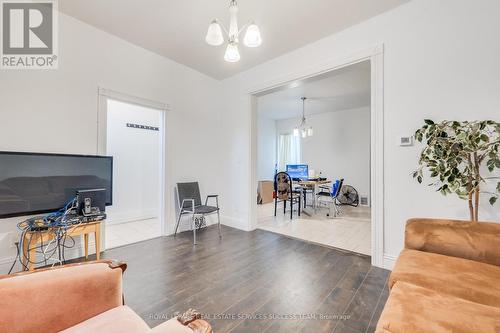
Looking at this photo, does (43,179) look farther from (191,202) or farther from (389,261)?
(389,261)

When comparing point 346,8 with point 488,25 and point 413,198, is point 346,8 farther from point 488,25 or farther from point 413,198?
point 413,198

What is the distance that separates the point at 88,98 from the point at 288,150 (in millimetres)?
6037

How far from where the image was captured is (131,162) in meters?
4.36

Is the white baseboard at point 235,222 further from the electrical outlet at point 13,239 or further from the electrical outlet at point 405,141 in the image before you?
the electrical outlet at point 13,239

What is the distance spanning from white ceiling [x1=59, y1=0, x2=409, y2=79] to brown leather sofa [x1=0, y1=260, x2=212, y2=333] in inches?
102

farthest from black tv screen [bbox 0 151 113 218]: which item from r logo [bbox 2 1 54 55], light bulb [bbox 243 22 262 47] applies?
light bulb [bbox 243 22 262 47]

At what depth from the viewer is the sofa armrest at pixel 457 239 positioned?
4.65 ft

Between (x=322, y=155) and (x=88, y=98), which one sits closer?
(x=88, y=98)

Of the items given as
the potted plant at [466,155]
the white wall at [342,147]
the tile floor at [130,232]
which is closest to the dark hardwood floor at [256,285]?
the tile floor at [130,232]

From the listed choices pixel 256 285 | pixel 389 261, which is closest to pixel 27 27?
pixel 256 285

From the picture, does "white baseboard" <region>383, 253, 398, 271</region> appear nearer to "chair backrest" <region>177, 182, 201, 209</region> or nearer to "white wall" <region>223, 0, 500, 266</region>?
"white wall" <region>223, 0, 500, 266</region>

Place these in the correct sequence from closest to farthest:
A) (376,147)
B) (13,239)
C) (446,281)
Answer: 1. (446,281)
2. (13,239)
3. (376,147)

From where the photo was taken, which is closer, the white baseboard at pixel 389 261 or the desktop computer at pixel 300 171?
the white baseboard at pixel 389 261

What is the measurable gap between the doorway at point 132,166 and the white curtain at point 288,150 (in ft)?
14.6
